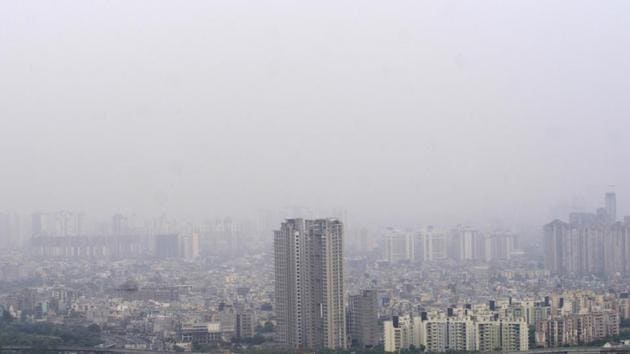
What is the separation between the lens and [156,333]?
44.2ft

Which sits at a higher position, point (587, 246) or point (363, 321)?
point (587, 246)

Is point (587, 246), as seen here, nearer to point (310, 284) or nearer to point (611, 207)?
point (611, 207)

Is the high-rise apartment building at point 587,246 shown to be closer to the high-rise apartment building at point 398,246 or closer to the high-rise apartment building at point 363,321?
the high-rise apartment building at point 398,246

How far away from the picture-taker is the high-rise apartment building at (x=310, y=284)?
37.0ft

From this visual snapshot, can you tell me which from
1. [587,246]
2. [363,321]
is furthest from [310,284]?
[587,246]

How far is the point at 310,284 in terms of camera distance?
452 inches

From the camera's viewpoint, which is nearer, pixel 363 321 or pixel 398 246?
pixel 363 321

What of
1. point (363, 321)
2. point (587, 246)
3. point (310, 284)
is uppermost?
point (587, 246)

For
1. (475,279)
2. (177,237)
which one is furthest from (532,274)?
(177,237)

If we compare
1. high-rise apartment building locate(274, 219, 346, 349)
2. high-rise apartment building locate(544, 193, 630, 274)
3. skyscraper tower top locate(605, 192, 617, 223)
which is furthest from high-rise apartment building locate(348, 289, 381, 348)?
high-rise apartment building locate(544, 193, 630, 274)

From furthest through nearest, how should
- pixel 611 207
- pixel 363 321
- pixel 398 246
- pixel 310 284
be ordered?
1. pixel 398 246
2. pixel 611 207
3. pixel 363 321
4. pixel 310 284

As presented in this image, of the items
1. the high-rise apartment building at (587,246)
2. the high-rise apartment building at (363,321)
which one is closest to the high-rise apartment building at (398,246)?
the high-rise apartment building at (587,246)

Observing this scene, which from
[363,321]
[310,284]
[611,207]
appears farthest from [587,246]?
[310,284]

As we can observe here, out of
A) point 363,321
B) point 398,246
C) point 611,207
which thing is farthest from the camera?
point 398,246
